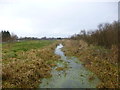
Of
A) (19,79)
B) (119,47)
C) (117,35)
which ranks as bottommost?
(19,79)

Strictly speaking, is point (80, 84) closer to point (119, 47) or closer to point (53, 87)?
point (53, 87)

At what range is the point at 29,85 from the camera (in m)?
6.97

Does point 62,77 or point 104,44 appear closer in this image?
point 62,77

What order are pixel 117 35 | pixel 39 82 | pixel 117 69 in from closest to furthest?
pixel 39 82 < pixel 117 69 < pixel 117 35

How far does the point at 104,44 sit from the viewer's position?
58.9 feet

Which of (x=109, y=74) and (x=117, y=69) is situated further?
(x=117, y=69)

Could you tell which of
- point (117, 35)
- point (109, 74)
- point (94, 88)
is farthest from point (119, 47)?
point (94, 88)

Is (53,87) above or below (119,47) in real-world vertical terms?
below

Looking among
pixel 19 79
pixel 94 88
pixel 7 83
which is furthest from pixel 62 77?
pixel 7 83

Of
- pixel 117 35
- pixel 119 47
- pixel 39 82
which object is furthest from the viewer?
pixel 117 35

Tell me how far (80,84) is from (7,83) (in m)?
4.55

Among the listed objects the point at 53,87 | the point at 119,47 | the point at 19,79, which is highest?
the point at 119,47

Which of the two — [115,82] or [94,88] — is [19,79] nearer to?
[94,88]

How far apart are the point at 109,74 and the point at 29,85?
19.1ft
